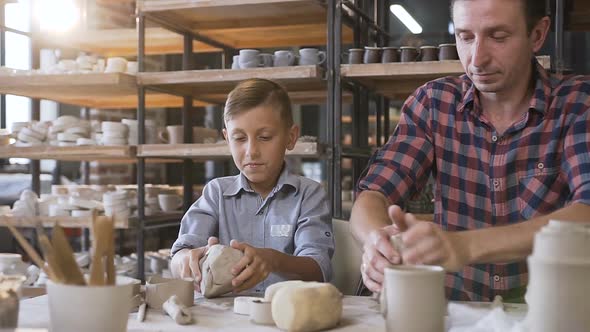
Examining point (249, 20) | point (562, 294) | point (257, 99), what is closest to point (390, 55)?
point (249, 20)

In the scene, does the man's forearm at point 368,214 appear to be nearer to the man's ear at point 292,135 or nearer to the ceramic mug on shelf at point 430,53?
the man's ear at point 292,135

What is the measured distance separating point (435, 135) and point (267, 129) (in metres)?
0.44

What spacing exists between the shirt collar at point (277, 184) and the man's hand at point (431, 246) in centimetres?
68

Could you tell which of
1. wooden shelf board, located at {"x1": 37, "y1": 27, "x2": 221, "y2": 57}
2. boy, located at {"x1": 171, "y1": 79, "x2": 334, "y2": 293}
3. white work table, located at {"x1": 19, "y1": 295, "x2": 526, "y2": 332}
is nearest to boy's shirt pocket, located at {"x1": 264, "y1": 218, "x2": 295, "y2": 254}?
boy, located at {"x1": 171, "y1": 79, "x2": 334, "y2": 293}

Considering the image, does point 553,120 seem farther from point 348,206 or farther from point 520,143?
point 348,206

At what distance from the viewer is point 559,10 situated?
9.38ft

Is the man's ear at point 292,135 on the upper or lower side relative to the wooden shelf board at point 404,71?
lower

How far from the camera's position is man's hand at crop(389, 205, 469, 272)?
3.71 feet

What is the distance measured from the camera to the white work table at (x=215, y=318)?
3.69 feet

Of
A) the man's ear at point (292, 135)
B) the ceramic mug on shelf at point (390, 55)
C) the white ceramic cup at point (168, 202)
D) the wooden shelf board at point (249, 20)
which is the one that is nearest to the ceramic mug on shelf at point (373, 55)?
the ceramic mug on shelf at point (390, 55)

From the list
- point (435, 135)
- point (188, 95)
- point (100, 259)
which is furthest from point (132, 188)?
point (100, 259)

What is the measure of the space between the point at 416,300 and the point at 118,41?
342cm

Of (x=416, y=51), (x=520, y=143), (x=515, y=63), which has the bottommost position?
(x=520, y=143)

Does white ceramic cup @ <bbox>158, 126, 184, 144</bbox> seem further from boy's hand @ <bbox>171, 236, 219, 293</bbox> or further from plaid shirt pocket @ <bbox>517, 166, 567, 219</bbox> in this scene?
plaid shirt pocket @ <bbox>517, 166, 567, 219</bbox>
